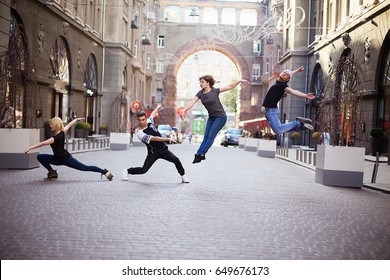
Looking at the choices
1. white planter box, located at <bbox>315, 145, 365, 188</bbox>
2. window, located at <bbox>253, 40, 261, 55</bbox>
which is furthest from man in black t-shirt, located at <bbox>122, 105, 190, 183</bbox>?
window, located at <bbox>253, 40, 261, 55</bbox>

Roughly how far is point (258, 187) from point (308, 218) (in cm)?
513

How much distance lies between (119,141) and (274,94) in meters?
26.0

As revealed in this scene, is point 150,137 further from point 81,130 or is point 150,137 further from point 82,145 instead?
point 81,130

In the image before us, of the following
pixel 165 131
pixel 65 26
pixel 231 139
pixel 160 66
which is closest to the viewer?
pixel 65 26

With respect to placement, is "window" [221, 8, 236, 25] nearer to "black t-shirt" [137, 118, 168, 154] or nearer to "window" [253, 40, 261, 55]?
"window" [253, 40, 261, 55]

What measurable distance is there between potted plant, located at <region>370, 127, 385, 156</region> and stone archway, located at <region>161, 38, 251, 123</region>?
45.5 m

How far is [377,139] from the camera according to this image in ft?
97.6

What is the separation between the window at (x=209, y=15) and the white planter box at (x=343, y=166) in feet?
231

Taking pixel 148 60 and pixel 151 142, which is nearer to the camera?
pixel 151 142

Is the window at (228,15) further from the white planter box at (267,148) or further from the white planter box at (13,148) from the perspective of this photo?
the white planter box at (13,148)

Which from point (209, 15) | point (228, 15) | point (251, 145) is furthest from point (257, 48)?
point (251, 145)

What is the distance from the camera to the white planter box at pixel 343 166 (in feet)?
52.7

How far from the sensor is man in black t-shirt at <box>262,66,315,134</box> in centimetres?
995

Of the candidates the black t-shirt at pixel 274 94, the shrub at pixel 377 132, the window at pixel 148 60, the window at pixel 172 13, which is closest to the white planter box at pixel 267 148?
the shrub at pixel 377 132
